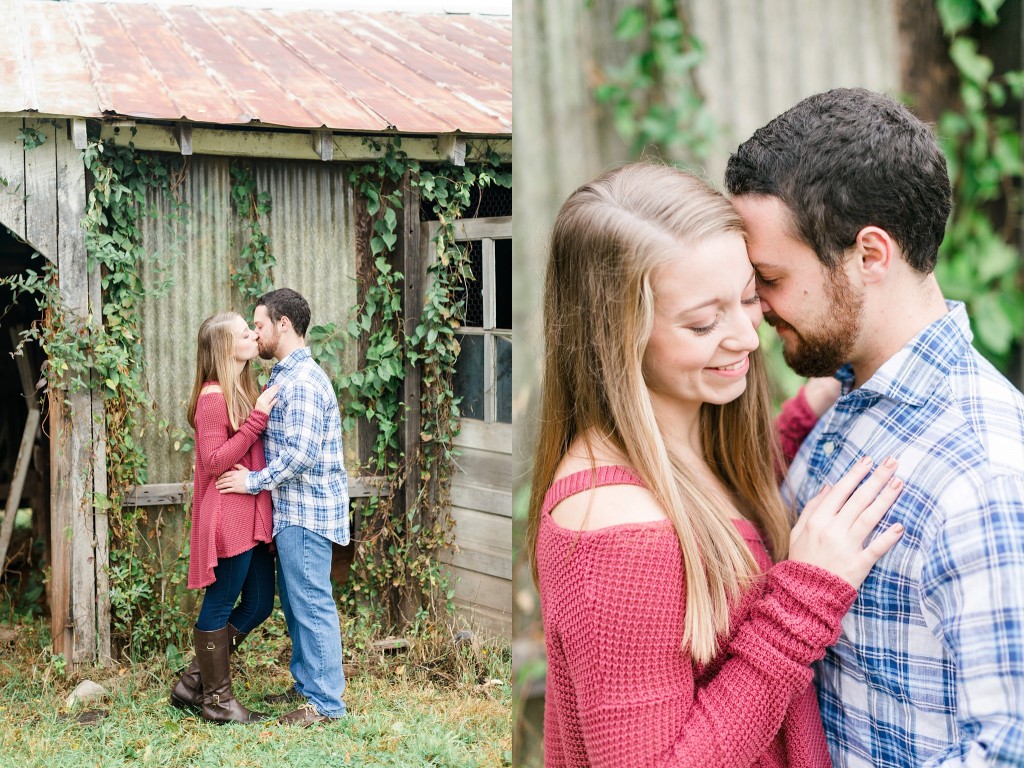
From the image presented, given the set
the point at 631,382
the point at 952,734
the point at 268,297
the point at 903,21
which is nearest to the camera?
the point at 952,734

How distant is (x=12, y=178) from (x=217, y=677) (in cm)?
109

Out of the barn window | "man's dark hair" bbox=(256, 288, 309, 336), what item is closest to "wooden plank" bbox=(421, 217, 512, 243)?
the barn window

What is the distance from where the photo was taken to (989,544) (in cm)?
91

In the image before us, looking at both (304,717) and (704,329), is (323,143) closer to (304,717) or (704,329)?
(704,329)

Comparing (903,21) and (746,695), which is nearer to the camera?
(746,695)

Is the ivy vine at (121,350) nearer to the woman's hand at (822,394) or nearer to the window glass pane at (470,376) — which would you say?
the window glass pane at (470,376)

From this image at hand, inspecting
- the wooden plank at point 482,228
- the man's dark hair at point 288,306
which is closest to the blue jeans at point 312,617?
the man's dark hair at point 288,306

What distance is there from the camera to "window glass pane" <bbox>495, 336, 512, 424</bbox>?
210 centimetres

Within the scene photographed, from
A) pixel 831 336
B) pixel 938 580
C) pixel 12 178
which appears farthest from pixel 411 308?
pixel 938 580

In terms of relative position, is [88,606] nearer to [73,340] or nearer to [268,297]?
[73,340]

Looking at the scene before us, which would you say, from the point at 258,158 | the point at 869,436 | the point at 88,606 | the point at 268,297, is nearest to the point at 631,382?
the point at 869,436

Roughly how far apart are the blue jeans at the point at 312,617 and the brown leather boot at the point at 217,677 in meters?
0.14

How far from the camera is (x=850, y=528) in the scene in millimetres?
1047

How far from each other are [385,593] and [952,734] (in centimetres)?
132
